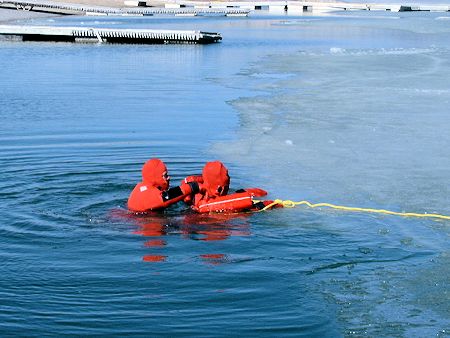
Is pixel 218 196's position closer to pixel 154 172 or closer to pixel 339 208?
pixel 154 172

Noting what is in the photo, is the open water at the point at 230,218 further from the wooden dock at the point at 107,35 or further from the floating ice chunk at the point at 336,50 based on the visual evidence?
the wooden dock at the point at 107,35

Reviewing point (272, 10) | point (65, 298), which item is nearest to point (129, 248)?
point (65, 298)

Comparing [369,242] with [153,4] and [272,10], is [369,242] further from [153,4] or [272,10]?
[153,4]

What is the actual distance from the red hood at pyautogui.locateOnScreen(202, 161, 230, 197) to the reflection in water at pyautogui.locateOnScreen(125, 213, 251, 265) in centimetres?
28

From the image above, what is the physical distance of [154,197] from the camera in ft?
33.7

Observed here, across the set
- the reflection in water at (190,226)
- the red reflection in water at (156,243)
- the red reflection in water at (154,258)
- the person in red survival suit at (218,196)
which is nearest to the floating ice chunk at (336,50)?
the person in red survival suit at (218,196)

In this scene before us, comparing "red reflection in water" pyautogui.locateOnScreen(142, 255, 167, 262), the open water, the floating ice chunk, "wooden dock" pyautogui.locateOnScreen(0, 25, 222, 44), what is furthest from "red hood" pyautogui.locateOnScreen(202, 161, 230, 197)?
"wooden dock" pyautogui.locateOnScreen(0, 25, 222, 44)

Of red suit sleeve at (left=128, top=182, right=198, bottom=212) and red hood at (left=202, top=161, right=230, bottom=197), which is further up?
red hood at (left=202, top=161, right=230, bottom=197)

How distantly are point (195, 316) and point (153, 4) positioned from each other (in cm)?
11026

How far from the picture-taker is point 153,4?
115062mm

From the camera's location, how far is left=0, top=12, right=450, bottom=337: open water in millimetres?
7391

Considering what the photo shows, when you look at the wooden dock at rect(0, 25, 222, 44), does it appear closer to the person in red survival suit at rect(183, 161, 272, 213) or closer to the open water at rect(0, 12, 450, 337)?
the open water at rect(0, 12, 450, 337)

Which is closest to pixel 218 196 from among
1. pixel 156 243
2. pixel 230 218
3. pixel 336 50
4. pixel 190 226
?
pixel 230 218

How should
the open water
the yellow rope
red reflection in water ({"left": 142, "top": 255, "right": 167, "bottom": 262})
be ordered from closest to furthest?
the open water, red reflection in water ({"left": 142, "top": 255, "right": 167, "bottom": 262}), the yellow rope
